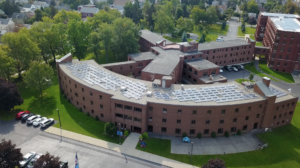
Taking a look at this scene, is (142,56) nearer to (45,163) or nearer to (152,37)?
(152,37)

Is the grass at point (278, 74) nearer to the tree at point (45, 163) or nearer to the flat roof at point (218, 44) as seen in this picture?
the flat roof at point (218, 44)

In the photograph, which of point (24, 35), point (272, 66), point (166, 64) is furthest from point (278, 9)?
point (24, 35)

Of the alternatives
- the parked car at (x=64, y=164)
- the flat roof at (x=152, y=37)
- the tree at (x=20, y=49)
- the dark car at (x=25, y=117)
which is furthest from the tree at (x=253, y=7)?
the parked car at (x=64, y=164)

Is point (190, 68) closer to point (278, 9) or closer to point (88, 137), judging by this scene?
point (88, 137)

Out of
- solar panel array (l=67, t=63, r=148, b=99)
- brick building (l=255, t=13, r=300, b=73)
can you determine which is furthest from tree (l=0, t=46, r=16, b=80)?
brick building (l=255, t=13, r=300, b=73)

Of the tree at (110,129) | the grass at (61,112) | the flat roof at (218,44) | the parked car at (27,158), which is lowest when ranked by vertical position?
the parked car at (27,158)

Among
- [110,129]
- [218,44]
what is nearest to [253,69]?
[218,44]
